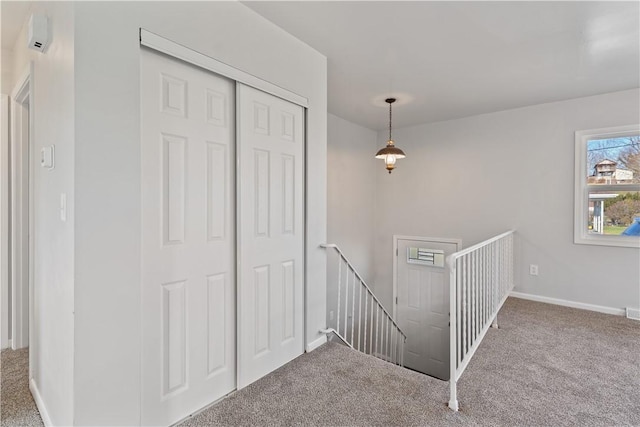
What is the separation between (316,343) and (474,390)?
1.18m

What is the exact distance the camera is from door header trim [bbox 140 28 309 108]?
59.6 inches

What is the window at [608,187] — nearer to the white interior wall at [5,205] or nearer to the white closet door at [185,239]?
the white closet door at [185,239]

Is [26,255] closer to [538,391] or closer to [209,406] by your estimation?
[209,406]

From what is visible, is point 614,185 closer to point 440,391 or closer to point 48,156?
point 440,391

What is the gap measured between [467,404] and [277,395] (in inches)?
45.2

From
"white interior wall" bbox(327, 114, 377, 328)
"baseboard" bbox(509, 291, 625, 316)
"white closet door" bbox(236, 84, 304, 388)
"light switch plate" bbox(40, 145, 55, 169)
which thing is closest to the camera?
"light switch plate" bbox(40, 145, 55, 169)

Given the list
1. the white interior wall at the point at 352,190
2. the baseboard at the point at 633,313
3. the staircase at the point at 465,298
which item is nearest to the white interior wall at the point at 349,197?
the white interior wall at the point at 352,190

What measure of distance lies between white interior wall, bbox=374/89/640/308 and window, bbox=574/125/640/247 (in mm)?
84

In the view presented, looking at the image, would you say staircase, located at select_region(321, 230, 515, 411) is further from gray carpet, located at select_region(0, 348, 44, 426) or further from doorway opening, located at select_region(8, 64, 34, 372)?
doorway opening, located at select_region(8, 64, 34, 372)

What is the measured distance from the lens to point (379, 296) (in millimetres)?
5094

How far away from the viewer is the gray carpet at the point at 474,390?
1716mm

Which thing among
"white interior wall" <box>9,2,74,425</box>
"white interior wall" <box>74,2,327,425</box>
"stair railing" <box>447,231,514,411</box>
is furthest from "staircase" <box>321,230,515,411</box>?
"white interior wall" <box>9,2,74,425</box>

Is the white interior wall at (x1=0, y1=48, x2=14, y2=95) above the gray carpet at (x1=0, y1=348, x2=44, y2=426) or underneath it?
above

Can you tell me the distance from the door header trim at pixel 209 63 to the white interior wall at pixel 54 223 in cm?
31
